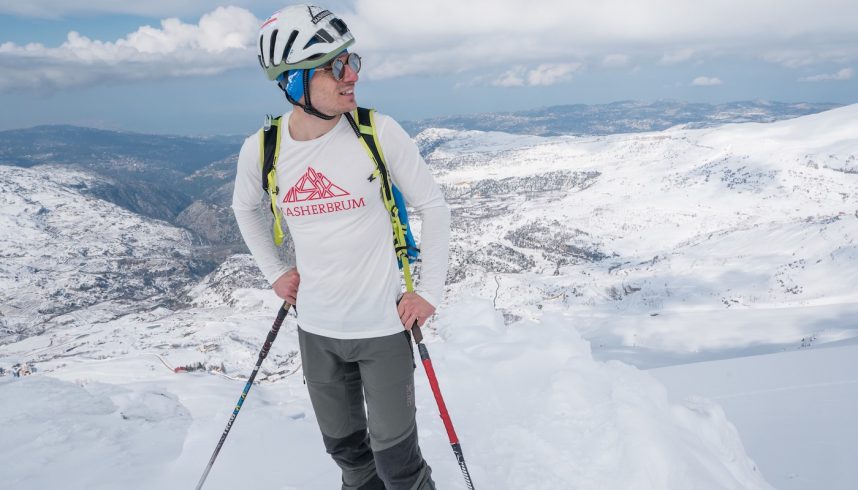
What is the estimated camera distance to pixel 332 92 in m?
3.62

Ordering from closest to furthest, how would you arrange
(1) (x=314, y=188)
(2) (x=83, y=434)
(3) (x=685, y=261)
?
1. (1) (x=314, y=188)
2. (2) (x=83, y=434)
3. (3) (x=685, y=261)

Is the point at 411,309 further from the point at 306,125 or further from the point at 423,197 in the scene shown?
the point at 306,125

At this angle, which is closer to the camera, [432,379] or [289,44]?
[289,44]

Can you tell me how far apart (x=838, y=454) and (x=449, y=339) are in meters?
7.04

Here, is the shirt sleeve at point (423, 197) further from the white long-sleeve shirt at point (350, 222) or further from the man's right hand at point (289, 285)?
the man's right hand at point (289, 285)

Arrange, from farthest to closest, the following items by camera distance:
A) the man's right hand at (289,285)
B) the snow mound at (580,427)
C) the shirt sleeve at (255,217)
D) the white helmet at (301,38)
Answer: the snow mound at (580,427) < the man's right hand at (289,285) < the shirt sleeve at (255,217) < the white helmet at (301,38)

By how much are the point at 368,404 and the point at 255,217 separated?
2006mm

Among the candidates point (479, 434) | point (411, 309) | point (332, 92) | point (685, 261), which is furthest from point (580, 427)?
point (685, 261)

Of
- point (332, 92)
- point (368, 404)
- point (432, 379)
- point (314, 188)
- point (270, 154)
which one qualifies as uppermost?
point (332, 92)

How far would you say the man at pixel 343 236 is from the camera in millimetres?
3686

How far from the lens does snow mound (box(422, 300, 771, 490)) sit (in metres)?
5.57

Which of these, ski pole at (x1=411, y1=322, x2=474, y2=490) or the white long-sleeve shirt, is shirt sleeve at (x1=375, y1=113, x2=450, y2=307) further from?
ski pole at (x1=411, y1=322, x2=474, y2=490)

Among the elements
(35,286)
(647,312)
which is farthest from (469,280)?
(35,286)

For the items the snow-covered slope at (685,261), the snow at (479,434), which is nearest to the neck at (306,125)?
the snow at (479,434)
